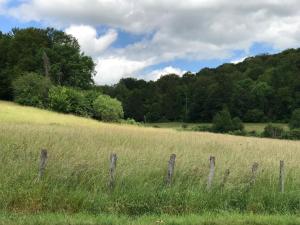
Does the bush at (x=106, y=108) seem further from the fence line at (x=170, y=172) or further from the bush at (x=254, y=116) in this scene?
the fence line at (x=170, y=172)

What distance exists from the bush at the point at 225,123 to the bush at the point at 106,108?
3625cm

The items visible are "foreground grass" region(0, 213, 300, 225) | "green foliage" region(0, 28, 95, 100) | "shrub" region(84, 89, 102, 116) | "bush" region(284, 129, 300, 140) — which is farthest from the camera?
"green foliage" region(0, 28, 95, 100)

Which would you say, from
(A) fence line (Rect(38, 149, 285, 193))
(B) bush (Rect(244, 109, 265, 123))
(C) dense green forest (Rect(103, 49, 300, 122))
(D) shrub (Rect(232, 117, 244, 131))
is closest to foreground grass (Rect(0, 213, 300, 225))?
(A) fence line (Rect(38, 149, 285, 193))

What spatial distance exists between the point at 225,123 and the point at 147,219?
108 meters

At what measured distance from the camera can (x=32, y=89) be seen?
289 ft

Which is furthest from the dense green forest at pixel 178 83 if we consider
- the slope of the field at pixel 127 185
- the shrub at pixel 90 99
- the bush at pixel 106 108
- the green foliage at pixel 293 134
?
the slope of the field at pixel 127 185

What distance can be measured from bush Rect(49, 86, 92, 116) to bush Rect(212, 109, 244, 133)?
40624 mm

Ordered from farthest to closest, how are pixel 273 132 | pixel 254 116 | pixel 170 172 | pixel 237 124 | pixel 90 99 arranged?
pixel 254 116
pixel 237 124
pixel 273 132
pixel 90 99
pixel 170 172

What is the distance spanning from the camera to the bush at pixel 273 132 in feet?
336

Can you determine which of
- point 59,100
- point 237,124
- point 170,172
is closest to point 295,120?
point 237,124

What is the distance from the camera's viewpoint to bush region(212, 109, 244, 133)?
116000 millimetres

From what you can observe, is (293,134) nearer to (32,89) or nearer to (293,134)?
(293,134)

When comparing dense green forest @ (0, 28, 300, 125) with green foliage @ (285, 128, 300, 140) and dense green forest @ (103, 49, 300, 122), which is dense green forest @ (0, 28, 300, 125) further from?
green foliage @ (285, 128, 300, 140)

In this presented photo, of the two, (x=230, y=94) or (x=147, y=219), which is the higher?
(x=230, y=94)
